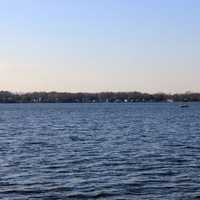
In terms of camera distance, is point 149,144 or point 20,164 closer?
point 20,164

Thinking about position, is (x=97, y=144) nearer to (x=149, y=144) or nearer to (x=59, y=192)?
(x=149, y=144)

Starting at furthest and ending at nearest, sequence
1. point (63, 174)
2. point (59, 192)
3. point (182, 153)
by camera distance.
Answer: point (182, 153), point (63, 174), point (59, 192)

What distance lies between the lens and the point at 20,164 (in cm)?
3394

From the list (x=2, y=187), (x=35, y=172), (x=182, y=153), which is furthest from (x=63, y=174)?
(x=182, y=153)

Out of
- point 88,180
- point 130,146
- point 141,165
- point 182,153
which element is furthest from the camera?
point 130,146

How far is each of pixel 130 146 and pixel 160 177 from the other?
17588 mm

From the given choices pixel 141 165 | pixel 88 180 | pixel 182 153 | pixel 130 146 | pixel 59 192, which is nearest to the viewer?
pixel 59 192

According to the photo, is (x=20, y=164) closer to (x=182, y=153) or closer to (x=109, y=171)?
(x=109, y=171)

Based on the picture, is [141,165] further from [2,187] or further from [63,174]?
[2,187]

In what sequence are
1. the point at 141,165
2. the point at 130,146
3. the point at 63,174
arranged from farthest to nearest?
the point at 130,146 → the point at 141,165 → the point at 63,174

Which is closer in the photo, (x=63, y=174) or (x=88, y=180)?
(x=88, y=180)

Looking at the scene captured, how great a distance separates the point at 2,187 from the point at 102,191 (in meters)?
4.42

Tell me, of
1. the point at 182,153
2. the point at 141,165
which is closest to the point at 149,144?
the point at 182,153

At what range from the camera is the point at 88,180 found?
27969mm
